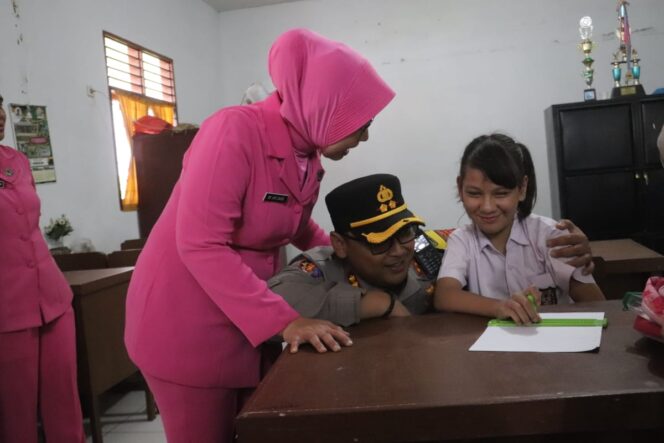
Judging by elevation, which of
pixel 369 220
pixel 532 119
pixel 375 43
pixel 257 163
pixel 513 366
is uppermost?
pixel 375 43

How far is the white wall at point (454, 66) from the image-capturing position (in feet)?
17.6

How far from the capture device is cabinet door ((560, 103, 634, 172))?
13.9 ft

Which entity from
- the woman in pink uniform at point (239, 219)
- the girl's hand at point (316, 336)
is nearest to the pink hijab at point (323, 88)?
the woman in pink uniform at point (239, 219)

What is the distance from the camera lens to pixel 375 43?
5.67 m

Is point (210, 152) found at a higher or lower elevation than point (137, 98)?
lower

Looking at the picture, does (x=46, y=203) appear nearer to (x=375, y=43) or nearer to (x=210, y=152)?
(x=210, y=152)

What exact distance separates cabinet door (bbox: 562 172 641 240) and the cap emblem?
11.2 feet

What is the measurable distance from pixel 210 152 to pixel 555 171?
3.98 meters

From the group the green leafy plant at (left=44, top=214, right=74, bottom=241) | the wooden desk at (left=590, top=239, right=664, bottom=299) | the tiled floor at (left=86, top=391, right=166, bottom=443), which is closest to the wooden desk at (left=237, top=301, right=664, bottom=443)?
the wooden desk at (left=590, top=239, right=664, bottom=299)

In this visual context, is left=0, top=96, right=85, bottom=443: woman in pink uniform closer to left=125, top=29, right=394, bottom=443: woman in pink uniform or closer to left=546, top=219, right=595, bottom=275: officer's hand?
left=125, top=29, right=394, bottom=443: woman in pink uniform

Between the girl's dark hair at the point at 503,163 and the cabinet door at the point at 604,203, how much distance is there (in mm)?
3116

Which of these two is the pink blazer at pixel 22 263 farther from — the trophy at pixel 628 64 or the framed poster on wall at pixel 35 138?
the trophy at pixel 628 64

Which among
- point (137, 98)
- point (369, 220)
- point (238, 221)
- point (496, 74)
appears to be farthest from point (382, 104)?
point (496, 74)

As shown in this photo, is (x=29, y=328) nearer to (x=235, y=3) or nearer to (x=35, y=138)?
(x=35, y=138)
